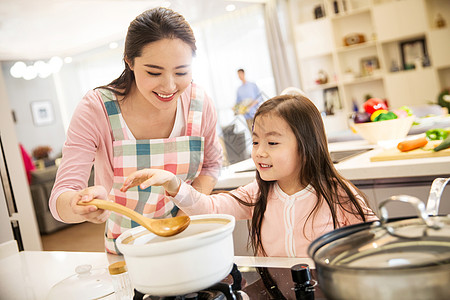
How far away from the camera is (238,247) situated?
1.75 meters

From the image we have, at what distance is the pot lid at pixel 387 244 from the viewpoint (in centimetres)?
52

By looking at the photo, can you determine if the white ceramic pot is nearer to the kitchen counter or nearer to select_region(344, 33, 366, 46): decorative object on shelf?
the kitchen counter

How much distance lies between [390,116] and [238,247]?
910 mm

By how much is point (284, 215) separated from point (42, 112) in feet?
26.4

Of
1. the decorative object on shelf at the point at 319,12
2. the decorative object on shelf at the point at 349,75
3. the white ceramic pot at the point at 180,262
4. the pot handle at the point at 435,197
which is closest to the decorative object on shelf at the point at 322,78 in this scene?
the decorative object on shelf at the point at 349,75

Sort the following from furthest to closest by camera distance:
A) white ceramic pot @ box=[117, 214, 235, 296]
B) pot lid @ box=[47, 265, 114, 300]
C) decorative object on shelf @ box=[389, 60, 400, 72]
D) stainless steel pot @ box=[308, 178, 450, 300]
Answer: decorative object on shelf @ box=[389, 60, 400, 72]
pot lid @ box=[47, 265, 114, 300]
white ceramic pot @ box=[117, 214, 235, 296]
stainless steel pot @ box=[308, 178, 450, 300]

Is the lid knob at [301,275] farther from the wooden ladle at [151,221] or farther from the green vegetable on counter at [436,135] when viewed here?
the green vegetable on counter at [436,135]

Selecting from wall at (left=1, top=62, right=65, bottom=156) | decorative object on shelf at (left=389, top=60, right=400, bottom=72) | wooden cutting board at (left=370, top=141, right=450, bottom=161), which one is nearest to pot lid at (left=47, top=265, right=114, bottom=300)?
wooden cutting board at (left=370, top=141, right=450, bottom=161)

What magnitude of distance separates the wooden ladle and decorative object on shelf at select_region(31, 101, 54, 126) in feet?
26.8

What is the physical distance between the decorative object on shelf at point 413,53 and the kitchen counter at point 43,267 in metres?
5.33

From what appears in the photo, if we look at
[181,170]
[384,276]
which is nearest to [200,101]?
[181,170]

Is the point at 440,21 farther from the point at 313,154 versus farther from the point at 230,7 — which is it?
the point at 313,154

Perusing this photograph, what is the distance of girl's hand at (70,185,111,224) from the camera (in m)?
0.79

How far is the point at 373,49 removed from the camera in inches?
247
